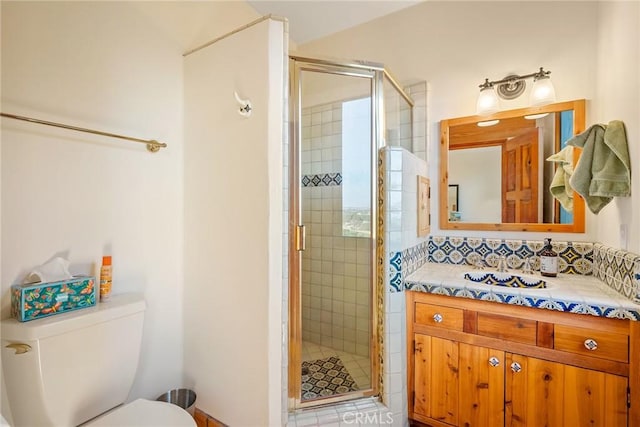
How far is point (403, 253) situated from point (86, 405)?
153 centimetres

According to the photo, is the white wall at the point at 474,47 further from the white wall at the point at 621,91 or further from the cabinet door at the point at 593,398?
the cabinet door at the point at 593,398

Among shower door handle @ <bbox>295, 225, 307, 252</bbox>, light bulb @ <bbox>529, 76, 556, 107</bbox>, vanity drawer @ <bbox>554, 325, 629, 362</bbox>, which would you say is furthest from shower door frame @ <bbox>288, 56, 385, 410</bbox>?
light bulb @ <bbox>529, 76, 556, 107</bbox>

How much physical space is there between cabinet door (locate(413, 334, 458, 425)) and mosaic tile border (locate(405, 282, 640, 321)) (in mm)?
261

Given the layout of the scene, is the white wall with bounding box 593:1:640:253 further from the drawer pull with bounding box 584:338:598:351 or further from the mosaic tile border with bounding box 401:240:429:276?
the mosaic tile border with bounding box 401:240:429:276

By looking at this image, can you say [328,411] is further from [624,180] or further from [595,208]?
[624,180]

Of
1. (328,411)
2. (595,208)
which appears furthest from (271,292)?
(595,208)

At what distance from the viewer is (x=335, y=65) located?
1.61m

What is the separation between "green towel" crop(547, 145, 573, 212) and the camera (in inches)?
66.4

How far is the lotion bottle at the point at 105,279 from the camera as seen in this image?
4.34 ft

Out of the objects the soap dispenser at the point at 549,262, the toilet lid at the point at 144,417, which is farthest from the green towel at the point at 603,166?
the toilet lid at the point at 144,417

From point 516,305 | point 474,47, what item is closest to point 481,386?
point 516,305

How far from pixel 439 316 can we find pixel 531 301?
416mm

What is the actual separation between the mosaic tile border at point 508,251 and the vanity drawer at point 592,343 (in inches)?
24.0

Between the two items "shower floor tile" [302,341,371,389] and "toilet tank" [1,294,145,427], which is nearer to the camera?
"toilet tank" [1,294,145,427]
